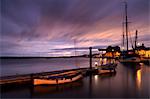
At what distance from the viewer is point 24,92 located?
1552 cm

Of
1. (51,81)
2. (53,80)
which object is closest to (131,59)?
(53,80)

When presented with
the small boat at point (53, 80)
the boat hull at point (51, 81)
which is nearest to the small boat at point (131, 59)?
the small boat at point (53, 80)

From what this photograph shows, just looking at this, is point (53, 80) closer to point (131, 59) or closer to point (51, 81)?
point (51, 81)

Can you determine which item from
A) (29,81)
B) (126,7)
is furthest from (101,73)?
(126,7)

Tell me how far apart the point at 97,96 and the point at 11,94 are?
8.63m

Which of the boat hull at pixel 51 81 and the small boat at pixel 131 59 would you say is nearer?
the boat hull at pixel 51 81

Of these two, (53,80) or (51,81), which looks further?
(53,80)

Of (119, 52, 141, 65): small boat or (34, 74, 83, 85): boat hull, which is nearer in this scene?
(34, 74, 83, 85): boat hull

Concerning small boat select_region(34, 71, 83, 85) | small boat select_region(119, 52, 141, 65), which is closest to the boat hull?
small boat select_region(34, 71, 83, 85)

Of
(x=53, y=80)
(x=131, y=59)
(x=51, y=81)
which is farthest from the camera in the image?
(x=131, y=59)

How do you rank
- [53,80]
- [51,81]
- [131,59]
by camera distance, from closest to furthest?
[51,81] < [53,80] < [131,59]

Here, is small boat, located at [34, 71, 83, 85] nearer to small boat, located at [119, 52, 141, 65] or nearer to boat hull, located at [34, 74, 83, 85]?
boat hull, located at [34, 74, 83, 85]

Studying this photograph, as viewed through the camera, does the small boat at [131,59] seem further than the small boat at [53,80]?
Yes

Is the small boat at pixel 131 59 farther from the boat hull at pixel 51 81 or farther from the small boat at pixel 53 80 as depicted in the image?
the boat hull at pixel 51 81
